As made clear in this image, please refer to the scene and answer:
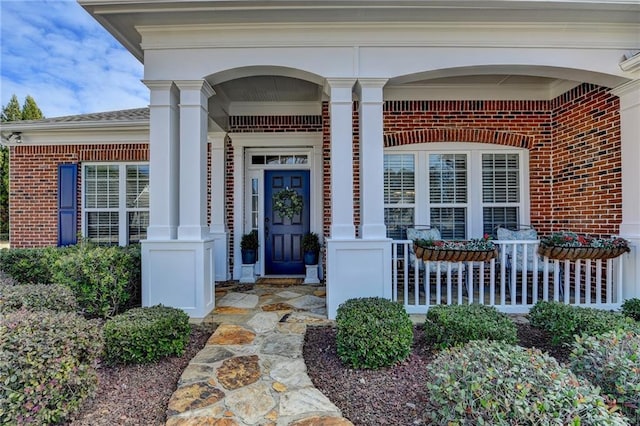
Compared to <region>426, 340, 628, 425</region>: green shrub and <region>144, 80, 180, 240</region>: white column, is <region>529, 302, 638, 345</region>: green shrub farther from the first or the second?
<region>144, 80, 180, 240</region>: white column

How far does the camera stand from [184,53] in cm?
376

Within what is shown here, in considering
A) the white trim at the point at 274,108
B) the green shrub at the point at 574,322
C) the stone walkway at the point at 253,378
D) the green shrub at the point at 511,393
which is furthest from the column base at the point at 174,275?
the green shrub at the point at 574,322

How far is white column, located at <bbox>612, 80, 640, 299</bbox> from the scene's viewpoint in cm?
385

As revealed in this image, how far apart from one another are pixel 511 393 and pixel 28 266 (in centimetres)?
576

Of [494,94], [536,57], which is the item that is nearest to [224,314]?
[536,57]

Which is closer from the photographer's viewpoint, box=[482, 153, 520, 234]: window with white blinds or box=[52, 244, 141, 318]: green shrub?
box=[52, 244, 141, 318]: green shrub

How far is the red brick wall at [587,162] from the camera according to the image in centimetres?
416

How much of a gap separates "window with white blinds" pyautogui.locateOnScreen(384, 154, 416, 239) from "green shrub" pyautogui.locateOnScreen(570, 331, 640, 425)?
319 centimetres

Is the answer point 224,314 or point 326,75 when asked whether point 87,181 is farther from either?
point 326,75

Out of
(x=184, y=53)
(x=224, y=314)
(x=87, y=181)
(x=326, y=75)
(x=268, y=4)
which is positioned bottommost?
(x=224, y=314)

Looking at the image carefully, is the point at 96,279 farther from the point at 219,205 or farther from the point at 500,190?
the point at 500,190

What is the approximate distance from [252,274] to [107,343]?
10.8ft

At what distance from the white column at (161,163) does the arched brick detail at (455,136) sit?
3.10 m

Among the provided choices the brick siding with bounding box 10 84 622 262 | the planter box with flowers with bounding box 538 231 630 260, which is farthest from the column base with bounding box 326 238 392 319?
the planter box with flowers with bounding box 538 231 630 260
